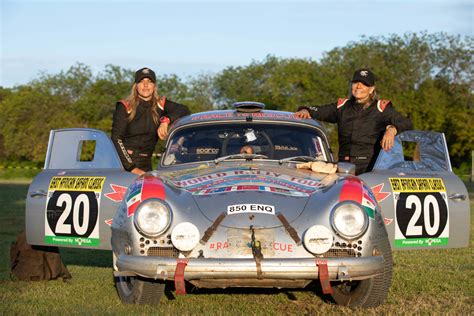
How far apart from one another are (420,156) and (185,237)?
3.21 meters

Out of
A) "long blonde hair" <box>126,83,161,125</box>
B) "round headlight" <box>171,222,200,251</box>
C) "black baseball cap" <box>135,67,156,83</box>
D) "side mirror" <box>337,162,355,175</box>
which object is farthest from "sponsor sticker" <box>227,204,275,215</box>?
"black baseball cap" <box>135,67,156,83</box>

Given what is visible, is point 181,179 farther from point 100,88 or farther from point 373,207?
point 100,88

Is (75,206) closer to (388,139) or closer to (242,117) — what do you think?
(242,117)

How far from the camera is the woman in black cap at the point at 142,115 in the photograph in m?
8.59

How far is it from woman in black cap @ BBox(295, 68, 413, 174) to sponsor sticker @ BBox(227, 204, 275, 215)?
2.78 m

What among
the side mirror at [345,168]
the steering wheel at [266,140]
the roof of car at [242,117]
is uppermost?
the roof of car at [242,117]

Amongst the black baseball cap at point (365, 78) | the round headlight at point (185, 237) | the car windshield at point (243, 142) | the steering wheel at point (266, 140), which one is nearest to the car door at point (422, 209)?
the car windshield at point (243, 142)

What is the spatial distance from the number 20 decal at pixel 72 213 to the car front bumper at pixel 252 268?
1.65 meters

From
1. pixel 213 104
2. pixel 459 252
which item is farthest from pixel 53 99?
pixel 459 252

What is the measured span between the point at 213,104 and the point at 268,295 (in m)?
82.5

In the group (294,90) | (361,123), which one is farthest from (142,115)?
(294,90)

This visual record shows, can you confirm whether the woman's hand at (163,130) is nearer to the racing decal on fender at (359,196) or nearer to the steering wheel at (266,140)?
the steering wheel at (266,140)

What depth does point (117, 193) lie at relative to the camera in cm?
707

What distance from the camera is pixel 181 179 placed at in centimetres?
643
